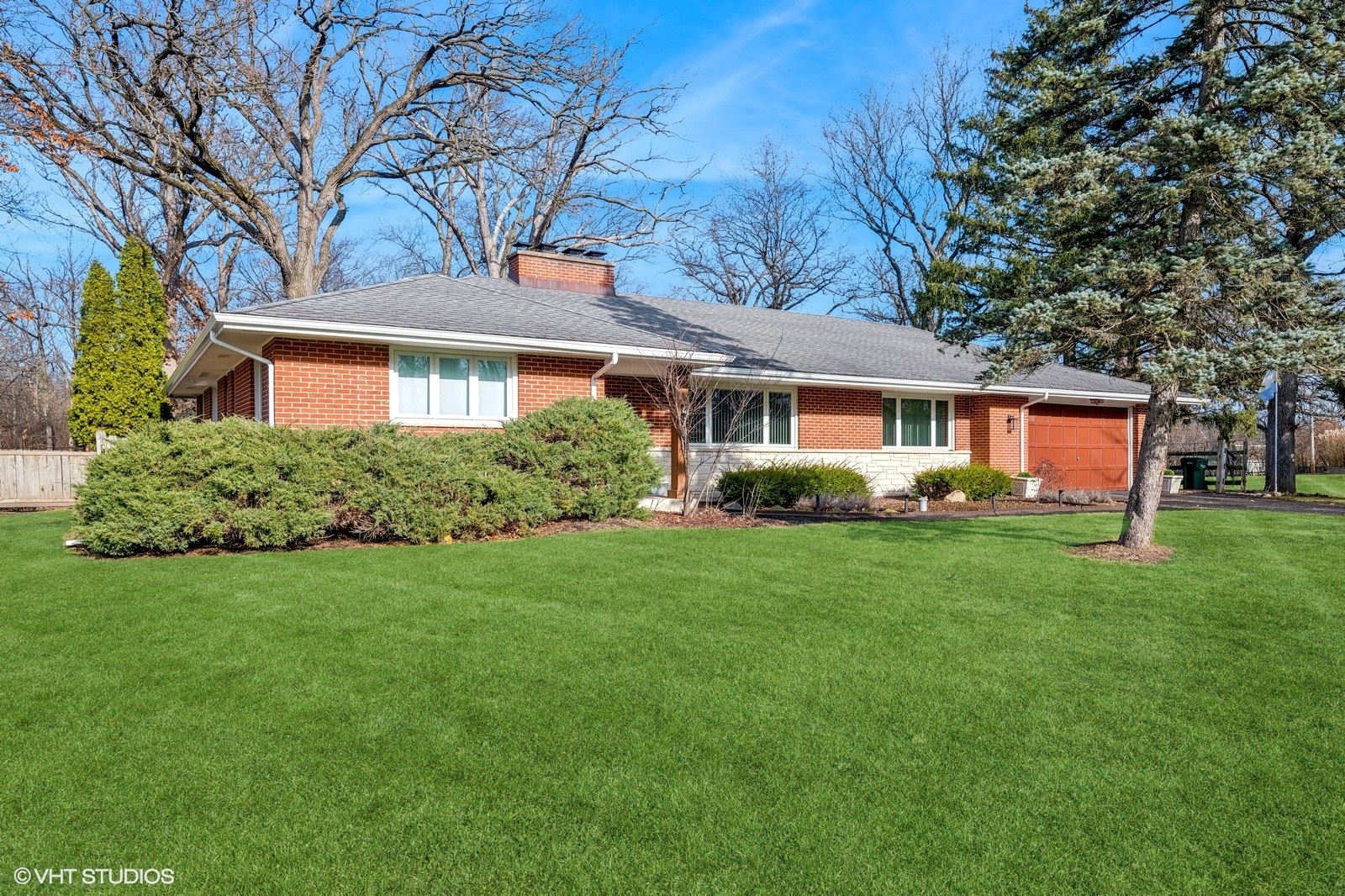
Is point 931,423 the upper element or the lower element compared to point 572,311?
lower

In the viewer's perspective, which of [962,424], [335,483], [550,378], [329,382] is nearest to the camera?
[335,483]

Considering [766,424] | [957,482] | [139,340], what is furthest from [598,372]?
[139,340]

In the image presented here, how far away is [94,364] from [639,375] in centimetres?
1364

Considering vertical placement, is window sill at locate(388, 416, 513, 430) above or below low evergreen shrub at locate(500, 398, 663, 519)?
above

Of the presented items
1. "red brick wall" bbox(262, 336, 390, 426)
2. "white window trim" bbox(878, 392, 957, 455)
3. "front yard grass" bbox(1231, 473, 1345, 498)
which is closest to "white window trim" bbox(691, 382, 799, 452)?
"white window trim" bbox(878, 392, 957, 455)

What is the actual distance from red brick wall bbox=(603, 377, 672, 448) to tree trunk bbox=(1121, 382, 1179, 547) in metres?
7.93

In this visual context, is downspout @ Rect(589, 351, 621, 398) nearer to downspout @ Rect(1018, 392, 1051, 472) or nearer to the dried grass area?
the dried grass area

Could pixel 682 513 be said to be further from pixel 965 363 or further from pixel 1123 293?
pixel 965 363

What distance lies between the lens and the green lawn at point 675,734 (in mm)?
2771

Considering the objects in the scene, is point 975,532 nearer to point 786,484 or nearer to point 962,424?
point 786,484

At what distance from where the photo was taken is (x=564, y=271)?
18.8m

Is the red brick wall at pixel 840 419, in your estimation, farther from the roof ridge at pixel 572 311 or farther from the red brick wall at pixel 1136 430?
the red brick wall at pixel 1136 430

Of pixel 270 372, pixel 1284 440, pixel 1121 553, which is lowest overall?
pixel 1121 553

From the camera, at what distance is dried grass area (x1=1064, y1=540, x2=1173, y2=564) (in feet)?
27.8
